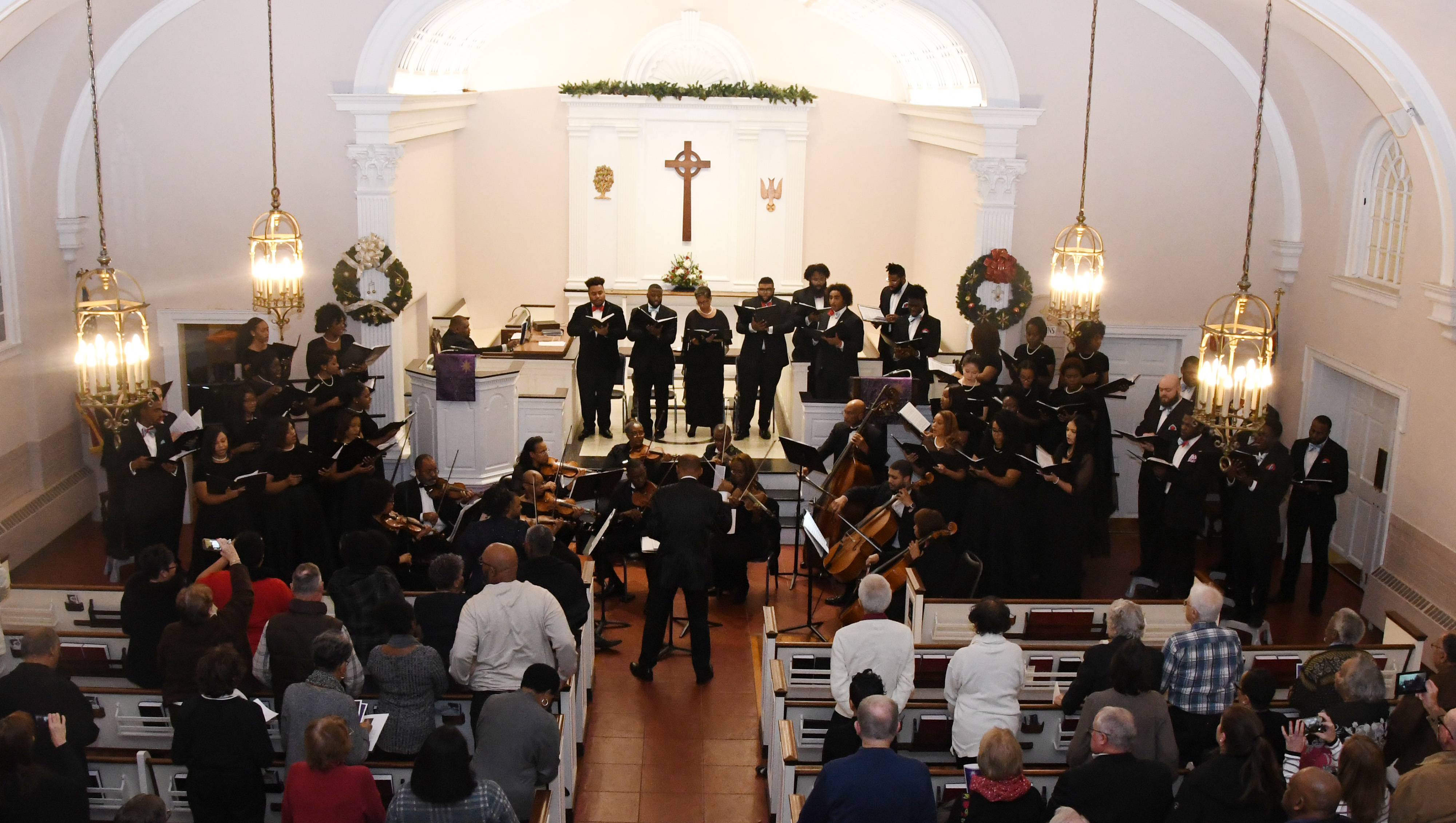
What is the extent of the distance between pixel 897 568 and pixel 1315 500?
4666 millimetres

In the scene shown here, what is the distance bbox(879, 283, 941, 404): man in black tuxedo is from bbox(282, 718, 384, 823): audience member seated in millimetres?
9481

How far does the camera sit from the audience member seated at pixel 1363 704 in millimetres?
7297

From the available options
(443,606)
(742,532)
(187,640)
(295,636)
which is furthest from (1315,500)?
(187,640)

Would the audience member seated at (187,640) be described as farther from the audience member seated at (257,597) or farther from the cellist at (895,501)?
the cellist at (895,501)

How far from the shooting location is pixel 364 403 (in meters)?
12.6

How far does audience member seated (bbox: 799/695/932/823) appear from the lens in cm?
621

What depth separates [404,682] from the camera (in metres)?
7.29

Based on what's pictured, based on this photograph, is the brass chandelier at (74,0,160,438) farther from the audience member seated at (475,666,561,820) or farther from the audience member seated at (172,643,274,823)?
the audience member seated at (475,666,561,820)

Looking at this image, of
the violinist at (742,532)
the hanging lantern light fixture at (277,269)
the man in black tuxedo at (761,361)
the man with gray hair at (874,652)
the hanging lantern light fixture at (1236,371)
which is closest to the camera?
the hanging lantern light fixture at (1236,371)

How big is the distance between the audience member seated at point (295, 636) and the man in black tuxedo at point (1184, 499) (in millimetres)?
7683

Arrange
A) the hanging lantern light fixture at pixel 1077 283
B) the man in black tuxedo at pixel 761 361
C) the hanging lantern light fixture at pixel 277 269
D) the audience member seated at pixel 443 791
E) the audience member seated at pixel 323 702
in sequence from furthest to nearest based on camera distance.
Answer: the man in black tuxedo at pixel 761 361
the hanging lantern light fixture at pixel 277 269
the hanging lantern light fixture at pixel 1077 283
the audience member seated at pixel 323 702
the audience member seated at pixel 443 791

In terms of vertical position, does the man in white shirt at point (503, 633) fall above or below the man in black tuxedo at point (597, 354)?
below

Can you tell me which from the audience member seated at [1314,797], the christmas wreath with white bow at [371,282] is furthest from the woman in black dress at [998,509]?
the christmas wreath with white bow at [371,282]

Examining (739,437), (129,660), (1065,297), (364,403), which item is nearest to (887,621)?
(1065,297)
